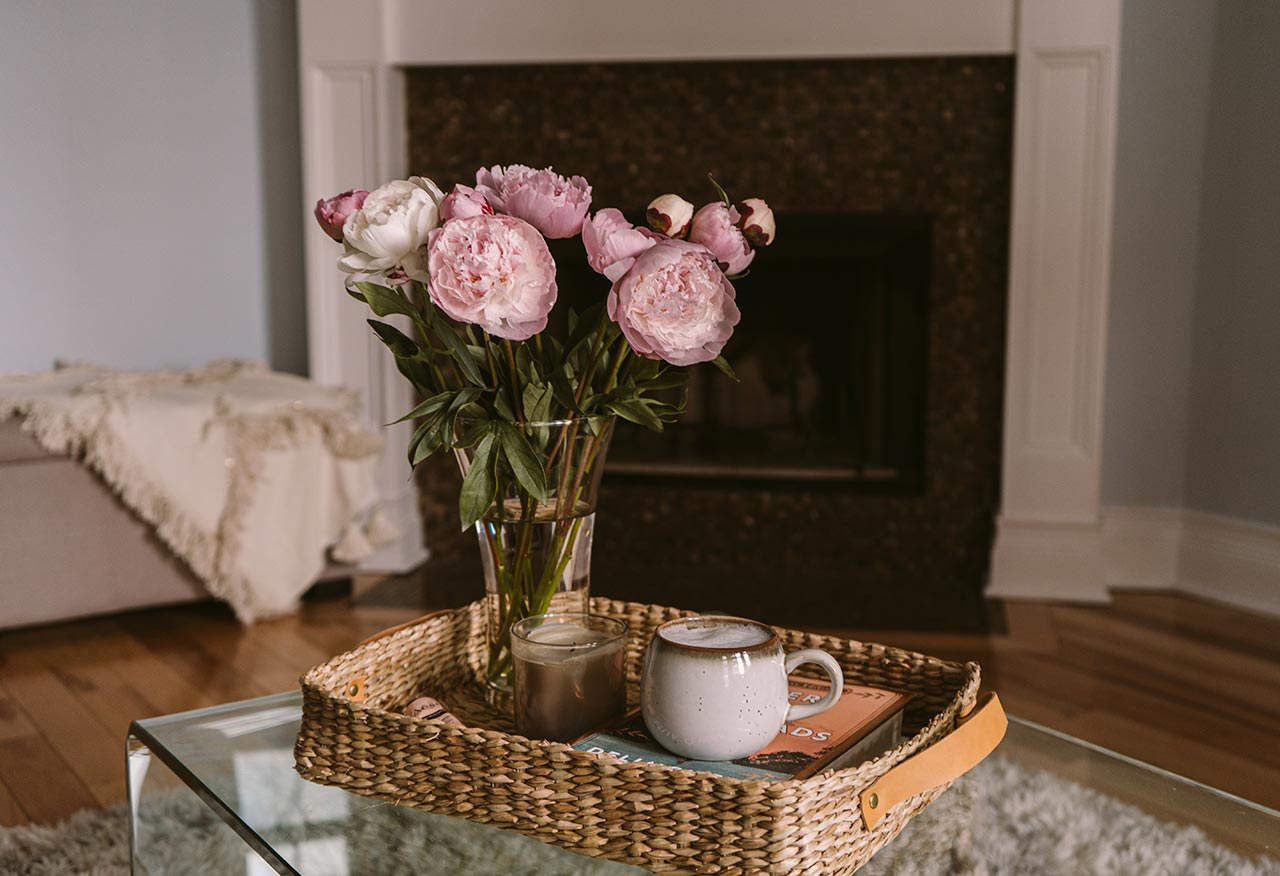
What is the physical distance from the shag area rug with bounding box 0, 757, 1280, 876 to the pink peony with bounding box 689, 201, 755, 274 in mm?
468

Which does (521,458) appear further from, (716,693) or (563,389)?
(716,693)

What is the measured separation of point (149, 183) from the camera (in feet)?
10.1

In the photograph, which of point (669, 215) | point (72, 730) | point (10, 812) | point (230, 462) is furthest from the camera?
point (230, 462)

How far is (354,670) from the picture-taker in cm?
102

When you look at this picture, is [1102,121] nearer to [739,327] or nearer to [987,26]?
[987,26]

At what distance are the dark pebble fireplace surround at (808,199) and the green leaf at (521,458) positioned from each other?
178 cm

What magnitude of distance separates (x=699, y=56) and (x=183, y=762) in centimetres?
224

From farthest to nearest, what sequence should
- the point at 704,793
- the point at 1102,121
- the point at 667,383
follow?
the point at 1102,121, the point at 667,383, the point at 704,793

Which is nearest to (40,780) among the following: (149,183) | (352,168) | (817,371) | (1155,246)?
(352,168)

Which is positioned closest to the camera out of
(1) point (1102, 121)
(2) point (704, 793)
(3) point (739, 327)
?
(2) point (704, 793)

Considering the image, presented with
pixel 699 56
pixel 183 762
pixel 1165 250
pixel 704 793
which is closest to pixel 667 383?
pixel 704 793

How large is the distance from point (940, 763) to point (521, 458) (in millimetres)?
398

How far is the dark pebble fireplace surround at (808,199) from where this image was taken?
2.81m

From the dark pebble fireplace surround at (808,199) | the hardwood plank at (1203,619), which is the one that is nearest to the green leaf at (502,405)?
the dark pebble fireplace surround at (808,199)
